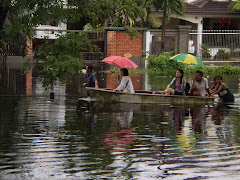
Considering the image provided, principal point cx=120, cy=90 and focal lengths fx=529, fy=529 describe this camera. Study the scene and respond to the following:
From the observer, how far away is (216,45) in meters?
35.5

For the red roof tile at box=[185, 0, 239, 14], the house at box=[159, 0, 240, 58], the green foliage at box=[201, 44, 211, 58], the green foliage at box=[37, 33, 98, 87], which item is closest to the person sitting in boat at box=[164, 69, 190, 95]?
the green foliage at box=[37, 33, 98, 87]

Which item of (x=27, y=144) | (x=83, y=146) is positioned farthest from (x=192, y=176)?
(x=27, y=144)

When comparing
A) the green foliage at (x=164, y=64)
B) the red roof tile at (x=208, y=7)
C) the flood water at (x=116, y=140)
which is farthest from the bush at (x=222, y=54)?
the flood water at (x=116, y=140)

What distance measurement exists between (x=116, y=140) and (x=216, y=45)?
85.8ft

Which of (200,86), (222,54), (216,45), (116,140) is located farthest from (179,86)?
(216,45)

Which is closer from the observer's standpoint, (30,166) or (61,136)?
(30,166)

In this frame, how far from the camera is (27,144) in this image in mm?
9922

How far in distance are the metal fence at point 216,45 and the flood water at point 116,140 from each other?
61.6ft

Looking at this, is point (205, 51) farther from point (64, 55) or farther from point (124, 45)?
point (64, 55)

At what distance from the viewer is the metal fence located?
115ft

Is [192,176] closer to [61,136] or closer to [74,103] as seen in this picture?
[61,136]

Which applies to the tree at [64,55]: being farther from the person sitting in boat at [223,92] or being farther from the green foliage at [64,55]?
the person sitting in boat at [223,92]

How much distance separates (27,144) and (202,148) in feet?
10.7

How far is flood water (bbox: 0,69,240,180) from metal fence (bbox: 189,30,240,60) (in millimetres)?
18786
